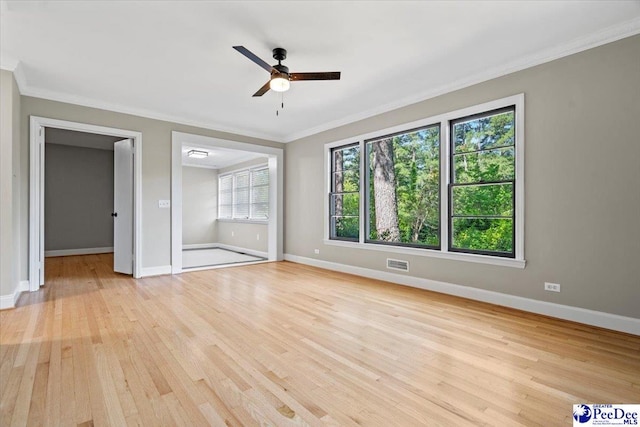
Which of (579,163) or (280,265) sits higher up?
(579,163)

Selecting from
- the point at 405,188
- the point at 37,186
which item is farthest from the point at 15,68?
the point at 405,188

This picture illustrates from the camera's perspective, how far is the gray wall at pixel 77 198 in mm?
7418

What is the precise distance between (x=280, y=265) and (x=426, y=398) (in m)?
4.64

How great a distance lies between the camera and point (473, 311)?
3.32 metres

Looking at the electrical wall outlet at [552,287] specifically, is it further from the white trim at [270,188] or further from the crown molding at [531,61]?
the white trim at [270,188]

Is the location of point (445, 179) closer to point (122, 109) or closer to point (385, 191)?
point (385, 191)

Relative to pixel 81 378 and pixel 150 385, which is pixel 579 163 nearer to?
pixel 150 385

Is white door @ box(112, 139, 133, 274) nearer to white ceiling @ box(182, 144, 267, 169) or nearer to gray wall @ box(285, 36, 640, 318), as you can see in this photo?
white ceiling @ box(182, 144, 267, 169)

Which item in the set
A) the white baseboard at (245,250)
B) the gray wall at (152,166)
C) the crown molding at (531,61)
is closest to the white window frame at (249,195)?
the white baseboard at (245,250)

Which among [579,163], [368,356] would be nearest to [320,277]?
[368,356]

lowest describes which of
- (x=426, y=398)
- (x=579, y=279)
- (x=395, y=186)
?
(x=426, y=398)

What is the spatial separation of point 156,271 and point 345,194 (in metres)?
3.49

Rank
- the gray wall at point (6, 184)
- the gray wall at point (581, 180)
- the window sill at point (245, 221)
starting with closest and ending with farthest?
the gray wall at point (581, 180), the gray wall at point (6, 184), the window sill at point (245, 221)

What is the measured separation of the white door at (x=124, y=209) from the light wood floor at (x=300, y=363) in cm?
158
